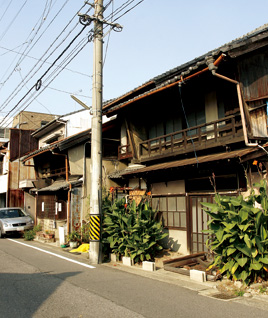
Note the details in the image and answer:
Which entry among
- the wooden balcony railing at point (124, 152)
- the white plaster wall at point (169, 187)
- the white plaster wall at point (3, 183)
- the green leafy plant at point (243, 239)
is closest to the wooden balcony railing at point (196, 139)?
the white plaster wall at point (169, 187)

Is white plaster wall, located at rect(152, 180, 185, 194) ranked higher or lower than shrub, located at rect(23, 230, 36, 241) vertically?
higher

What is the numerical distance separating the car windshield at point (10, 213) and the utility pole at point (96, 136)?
12326 millimetres

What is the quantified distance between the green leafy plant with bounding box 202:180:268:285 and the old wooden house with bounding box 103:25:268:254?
6.16 feet

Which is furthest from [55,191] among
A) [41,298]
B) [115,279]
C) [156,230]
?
[41,298]

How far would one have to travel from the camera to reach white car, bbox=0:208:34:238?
63.9ft

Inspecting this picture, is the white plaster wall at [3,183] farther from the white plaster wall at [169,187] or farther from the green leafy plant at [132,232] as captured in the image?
the green leafy plant at [132,232]

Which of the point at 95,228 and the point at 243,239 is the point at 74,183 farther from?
the point at 243,239

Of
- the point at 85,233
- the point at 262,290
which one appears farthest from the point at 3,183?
the point at 262,290

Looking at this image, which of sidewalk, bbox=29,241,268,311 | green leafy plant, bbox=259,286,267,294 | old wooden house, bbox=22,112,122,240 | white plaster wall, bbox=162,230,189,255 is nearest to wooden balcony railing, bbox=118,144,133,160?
old wooden house, bbox=22,112,122,240

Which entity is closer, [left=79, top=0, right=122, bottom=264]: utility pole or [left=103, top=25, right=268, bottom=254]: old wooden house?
[left=103, top=25, right=268, bottom=254]: old wooden house

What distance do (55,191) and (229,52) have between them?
1405cm

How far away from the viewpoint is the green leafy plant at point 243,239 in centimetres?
705

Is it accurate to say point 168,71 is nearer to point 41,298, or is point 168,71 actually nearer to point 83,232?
point 83,232

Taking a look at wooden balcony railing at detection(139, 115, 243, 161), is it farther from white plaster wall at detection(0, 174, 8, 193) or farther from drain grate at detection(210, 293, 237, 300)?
white plaster wall at detection(0, 174, 8, 193)
